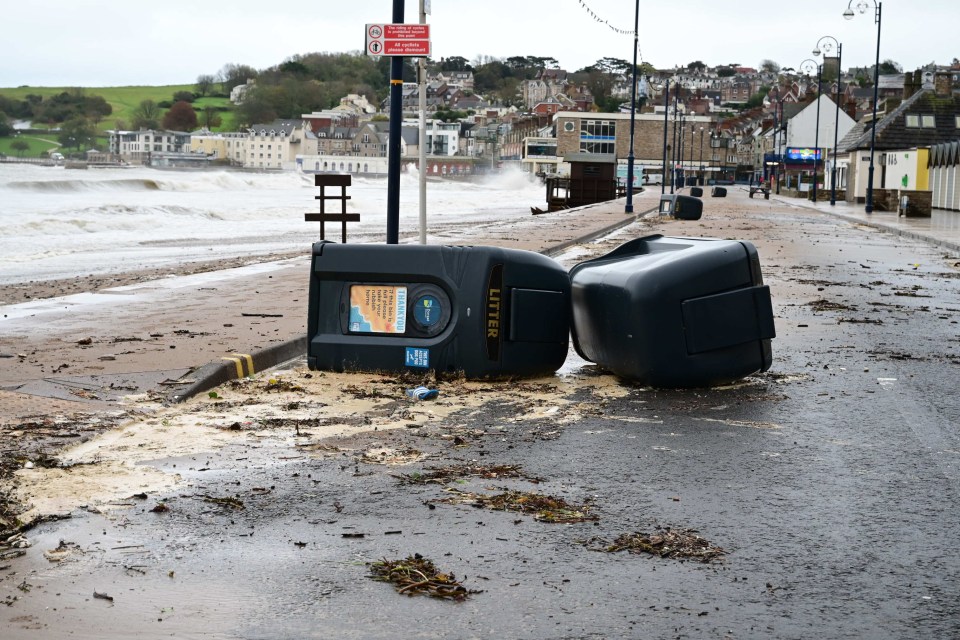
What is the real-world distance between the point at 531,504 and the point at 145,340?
6.10 meters

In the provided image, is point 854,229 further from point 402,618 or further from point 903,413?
point 402,618

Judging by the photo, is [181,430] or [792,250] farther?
[792,250]

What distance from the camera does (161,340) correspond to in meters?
10.8

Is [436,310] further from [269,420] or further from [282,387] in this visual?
[269,420]

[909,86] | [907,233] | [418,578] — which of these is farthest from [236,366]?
[909,86]

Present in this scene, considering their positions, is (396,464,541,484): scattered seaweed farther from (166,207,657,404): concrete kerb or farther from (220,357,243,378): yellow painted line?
(220,357,243,378): yellow painted line

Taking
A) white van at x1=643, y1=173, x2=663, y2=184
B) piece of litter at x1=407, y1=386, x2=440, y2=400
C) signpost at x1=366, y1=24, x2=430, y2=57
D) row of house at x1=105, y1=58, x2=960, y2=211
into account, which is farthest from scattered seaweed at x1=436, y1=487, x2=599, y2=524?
white van at x1=643, y1=173, x2=663, y2=184

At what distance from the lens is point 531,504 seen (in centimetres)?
570

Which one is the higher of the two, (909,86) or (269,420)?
(909,86)

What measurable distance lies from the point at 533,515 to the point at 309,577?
4.19 ft

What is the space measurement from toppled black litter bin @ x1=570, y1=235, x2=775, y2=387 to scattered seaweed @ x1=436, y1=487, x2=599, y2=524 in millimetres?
3086

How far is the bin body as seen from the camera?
888 cm

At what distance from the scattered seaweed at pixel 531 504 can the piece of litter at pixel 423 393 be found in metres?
2.45

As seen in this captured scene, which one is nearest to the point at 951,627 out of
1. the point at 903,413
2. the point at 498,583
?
the point at 498,583
